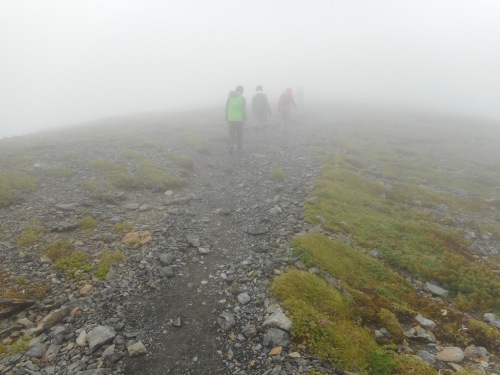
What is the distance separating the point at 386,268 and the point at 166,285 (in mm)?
8719

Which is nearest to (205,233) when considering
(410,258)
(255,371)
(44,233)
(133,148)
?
(44,233)

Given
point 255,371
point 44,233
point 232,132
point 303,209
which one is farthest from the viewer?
point 232,132

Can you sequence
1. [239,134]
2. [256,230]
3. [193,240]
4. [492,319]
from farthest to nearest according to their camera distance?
1. [239,134]
2. [256,230]
3. [193,240]
4. [492,319]

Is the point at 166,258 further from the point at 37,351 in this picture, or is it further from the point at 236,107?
the point at 236,107

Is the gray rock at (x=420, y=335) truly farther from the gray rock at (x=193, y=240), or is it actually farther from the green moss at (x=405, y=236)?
the gray rock at (x=193, y=240)

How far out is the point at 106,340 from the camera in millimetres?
8734

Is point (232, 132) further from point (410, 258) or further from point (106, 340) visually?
point (106, 340)

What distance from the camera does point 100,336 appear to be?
8.84 m

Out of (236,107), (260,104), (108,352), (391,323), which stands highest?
(236,107)

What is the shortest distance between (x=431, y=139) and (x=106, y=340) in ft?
177

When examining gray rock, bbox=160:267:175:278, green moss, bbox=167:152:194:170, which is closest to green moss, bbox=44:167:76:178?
green moss, bbox=167:152:194:170

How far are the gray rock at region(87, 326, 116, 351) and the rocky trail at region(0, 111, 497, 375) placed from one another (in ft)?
0.09

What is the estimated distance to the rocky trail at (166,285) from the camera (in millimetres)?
8289

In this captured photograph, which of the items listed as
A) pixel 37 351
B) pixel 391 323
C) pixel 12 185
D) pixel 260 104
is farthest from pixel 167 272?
pixel 260 104
